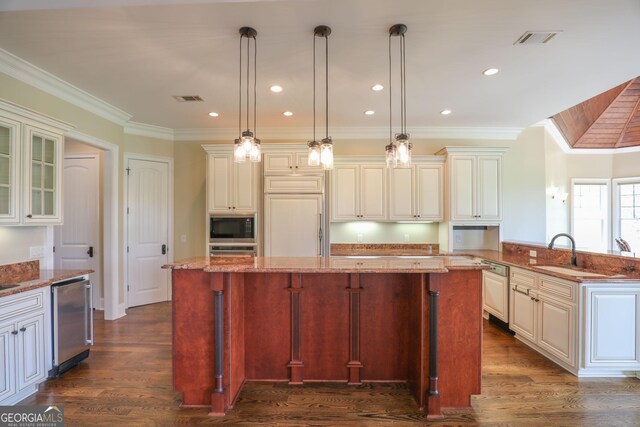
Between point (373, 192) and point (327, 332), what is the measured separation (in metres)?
2.73

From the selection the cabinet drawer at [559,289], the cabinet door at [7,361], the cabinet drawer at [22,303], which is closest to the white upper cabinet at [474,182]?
the cabinet drawer at [559,289]

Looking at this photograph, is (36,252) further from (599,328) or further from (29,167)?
(599,328)

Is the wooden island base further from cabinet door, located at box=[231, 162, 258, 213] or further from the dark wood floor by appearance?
cabinet door, located at box=[231, 162, 258, 213]

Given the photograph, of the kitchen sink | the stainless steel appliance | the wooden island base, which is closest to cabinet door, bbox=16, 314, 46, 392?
the stainless steel appliance

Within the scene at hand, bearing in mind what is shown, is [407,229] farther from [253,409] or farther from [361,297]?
[253,409]

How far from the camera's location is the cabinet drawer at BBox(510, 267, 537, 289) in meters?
3.32

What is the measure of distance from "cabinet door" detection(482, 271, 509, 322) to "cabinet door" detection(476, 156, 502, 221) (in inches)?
40.9

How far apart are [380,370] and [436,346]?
0.64 metres

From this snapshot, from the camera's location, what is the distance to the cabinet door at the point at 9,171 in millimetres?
Result: 2602

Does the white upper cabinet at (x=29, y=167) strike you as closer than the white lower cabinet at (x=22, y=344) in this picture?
No

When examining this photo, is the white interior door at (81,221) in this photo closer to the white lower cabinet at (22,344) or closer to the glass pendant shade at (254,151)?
the white lower cabinet at (22,344)

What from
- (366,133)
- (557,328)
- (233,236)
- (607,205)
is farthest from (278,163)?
(607,205)

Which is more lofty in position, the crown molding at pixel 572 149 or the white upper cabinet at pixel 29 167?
the crown molding at pixel 572 149

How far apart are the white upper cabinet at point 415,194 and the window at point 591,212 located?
458 centimetres
